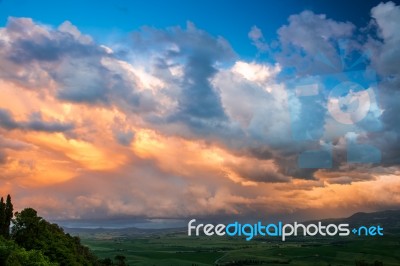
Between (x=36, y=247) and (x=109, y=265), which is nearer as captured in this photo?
(x=36, y=247)

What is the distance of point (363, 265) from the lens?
655 ft

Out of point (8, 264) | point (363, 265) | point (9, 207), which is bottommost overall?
point (363, 265)

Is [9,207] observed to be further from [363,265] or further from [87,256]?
[363,265]

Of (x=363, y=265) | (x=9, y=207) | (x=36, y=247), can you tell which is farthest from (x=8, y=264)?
(x=363, y=265)

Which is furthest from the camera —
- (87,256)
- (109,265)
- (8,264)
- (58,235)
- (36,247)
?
(109,265)

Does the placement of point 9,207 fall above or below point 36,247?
above

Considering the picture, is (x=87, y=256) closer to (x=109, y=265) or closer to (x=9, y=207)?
(x=109, y=265)

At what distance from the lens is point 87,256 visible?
16225 cm

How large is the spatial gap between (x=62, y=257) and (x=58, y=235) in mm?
20478

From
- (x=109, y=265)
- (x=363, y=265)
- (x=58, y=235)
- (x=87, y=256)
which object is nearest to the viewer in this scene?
(x=58, y=235)

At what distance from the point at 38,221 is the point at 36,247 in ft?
27.9

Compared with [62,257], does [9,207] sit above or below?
above

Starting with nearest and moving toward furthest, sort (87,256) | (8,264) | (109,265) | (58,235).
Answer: (8,264) < (58,235) < (87,256) < (109,265)

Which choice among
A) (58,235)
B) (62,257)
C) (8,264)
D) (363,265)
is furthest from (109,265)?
(363,265)
